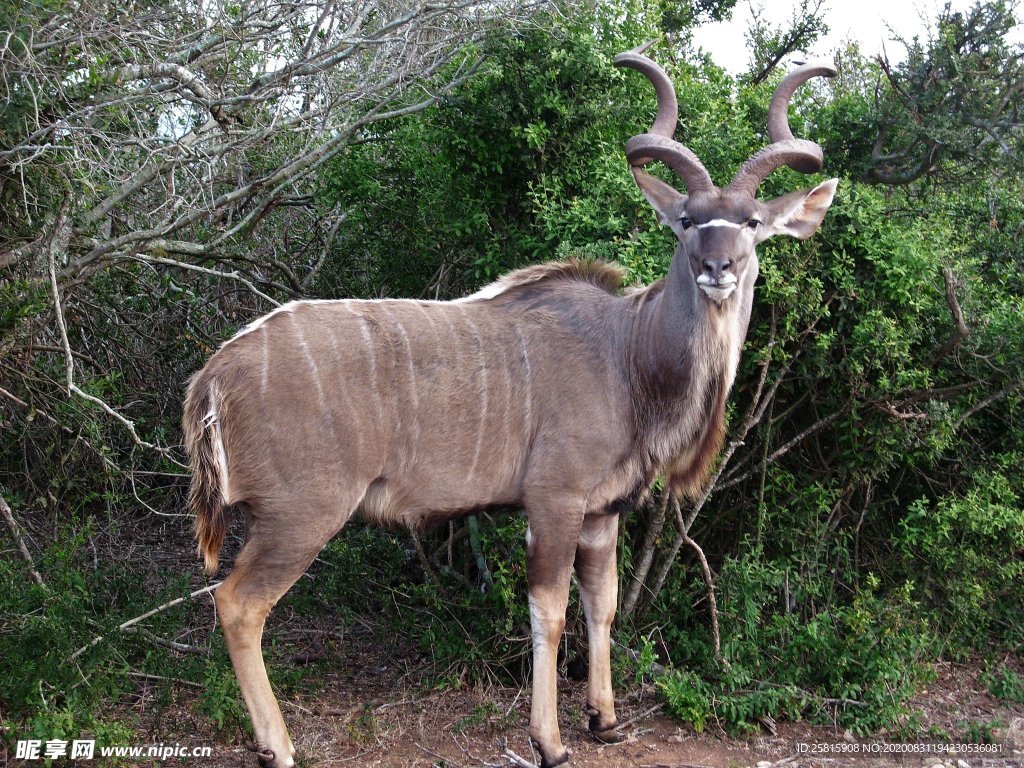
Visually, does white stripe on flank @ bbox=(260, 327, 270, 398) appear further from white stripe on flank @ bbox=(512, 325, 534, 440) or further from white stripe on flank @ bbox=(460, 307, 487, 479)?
Result: white stripe on flank @ bbox=(512, 325, 534, 440)

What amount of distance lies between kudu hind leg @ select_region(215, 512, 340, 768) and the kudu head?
1584 mm

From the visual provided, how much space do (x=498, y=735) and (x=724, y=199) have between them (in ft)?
6.98

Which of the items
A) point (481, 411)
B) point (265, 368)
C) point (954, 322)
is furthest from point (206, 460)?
point (954, 322)

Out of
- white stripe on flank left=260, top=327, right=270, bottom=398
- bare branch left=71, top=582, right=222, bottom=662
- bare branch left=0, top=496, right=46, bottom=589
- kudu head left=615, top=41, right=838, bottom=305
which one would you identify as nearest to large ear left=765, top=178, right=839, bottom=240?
kudu head left=615, top=41, right=838, bottom=305

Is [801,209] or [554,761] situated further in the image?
[801,209]

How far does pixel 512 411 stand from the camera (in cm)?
371

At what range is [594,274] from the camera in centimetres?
402

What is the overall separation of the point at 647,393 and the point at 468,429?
2.15ft

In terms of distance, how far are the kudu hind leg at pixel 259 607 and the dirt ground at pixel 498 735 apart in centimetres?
17

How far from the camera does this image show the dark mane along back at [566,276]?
13.1 ft

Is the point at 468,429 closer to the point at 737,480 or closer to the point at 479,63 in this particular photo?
the point at 737,480

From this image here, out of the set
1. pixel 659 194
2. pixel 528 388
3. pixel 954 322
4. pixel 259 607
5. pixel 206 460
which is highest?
pixel 659 194

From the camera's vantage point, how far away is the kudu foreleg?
12.8ft

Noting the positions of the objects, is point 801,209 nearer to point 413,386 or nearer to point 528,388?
point 528,388
